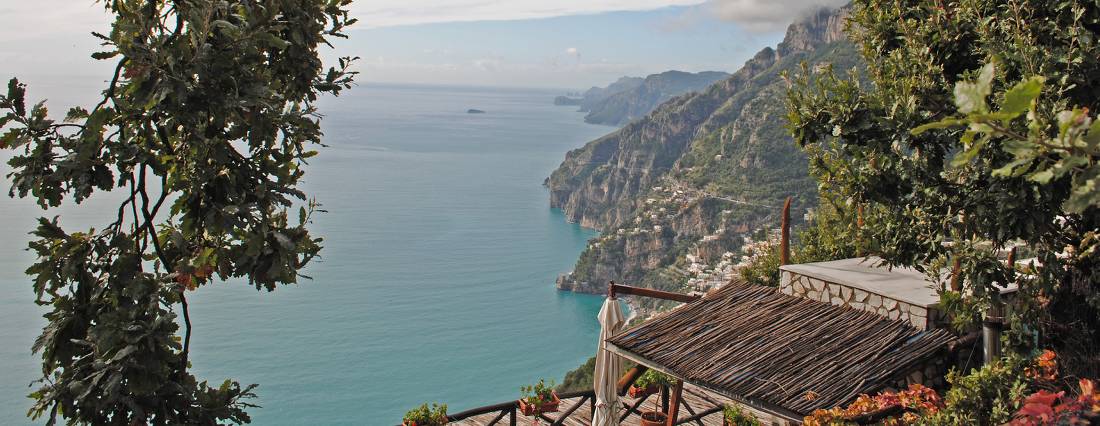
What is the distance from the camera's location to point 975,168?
3832 mm

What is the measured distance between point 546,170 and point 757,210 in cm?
5086

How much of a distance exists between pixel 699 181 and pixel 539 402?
5258 centimetres

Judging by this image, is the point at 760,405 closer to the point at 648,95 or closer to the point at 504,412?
the point at 504,412

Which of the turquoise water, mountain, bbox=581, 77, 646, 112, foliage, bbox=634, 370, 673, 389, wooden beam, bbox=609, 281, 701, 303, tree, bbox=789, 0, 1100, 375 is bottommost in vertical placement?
the turquoise water

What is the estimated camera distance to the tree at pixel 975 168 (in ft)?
11.7

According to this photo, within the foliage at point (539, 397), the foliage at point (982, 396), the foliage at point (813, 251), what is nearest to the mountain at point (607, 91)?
the foliage at point (813, 251)

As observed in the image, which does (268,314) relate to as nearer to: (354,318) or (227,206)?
(354,318)

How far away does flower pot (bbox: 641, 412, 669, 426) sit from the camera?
6.32m

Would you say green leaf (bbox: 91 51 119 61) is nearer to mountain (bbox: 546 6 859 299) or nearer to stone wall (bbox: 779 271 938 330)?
stone wall (bbox: 779 271 938 330)

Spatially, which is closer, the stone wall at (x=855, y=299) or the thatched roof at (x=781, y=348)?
the thatched roof at (x=781, y=348)

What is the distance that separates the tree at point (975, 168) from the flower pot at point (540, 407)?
2.89 m

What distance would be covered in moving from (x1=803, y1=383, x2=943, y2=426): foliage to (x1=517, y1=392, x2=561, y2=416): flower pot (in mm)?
2622

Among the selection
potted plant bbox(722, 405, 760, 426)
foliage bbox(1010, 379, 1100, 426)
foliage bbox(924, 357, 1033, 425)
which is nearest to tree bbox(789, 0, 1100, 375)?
foliage bbox(924, 357, 1033, 425)

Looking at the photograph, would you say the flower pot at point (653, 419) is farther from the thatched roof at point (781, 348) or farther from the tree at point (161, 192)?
the tree at point (161, 192)
